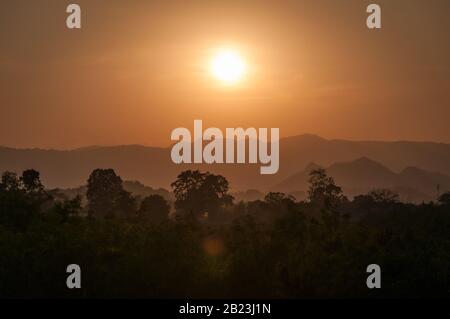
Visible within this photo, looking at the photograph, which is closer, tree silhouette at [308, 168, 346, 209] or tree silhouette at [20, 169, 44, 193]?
tree silhouette at [20, 169, 44, 193]

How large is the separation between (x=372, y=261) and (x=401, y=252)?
201cm

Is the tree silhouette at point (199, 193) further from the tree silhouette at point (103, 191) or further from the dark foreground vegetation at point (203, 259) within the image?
the dark foreground vegetation at point (203, 259)

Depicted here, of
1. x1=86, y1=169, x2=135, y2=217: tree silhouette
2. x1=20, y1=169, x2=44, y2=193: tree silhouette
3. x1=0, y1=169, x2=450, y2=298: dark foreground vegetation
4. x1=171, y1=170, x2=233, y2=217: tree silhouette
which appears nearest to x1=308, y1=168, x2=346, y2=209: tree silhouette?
x1=171, y1=170, x2=233, y2=217: tree silhouette

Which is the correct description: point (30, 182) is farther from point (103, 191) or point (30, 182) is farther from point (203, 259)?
point (103, 191)

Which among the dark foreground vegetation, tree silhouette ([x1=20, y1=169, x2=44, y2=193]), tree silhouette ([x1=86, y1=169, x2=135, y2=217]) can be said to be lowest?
the dark foreground vegetation

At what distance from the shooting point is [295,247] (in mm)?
33625

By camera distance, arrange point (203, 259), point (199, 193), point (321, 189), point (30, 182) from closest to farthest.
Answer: point (203, 259) < point (30, 182) < point (199, 193) < point (321, 189)

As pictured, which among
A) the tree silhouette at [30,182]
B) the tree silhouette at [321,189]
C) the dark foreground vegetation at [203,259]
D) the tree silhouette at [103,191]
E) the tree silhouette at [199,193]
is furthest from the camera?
the tree silhouette at [321,189]

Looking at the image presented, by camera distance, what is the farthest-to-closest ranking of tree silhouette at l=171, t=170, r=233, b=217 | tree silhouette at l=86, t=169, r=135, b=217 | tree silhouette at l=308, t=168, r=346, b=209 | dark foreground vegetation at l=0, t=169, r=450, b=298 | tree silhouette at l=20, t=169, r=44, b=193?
tree silhouette at l=308, t=168, r=346, b=209 → tree silhouette at l=171, t=170, r=233, b=217 → tree silhouette at l=86, t=169, r=135, b=217 → tree silhouette at l=20, t=169, r=44, b=193 → dark foreground vegetation at l=0, t=169, r=450, b=298

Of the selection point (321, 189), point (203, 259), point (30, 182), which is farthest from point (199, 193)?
point (203, 259)

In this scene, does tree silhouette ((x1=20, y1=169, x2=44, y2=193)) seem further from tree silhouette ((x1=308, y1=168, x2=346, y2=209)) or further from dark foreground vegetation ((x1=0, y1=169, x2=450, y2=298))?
tree silhouette ((x1=308, y1=168, x2=346, y2=209))

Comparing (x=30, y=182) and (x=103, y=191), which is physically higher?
(x=103, y=191)

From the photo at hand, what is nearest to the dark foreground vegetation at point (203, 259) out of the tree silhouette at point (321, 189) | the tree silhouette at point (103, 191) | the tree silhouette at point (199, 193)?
the tree silhouette at point (103, 191)
